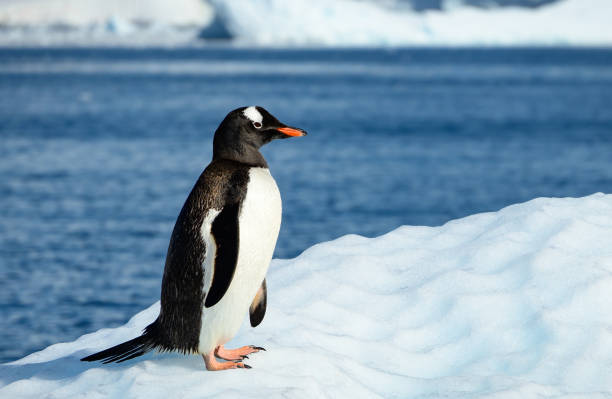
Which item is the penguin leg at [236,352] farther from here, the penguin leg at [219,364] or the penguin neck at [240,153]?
the penguin neck at [240,153]

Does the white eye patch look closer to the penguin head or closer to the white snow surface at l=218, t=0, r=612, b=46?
the penguin head

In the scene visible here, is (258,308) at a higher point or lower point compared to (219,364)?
higher

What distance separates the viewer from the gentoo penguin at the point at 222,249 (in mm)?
3889

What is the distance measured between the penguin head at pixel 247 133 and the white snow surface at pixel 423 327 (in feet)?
3.19

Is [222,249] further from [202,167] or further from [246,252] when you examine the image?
[202,167]

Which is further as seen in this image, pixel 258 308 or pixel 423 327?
pixel 423 327

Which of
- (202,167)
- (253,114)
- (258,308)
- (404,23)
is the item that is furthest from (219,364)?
(404,23)

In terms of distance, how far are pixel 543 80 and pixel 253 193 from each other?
72723 mm

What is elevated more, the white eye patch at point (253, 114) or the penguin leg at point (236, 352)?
the white eye patch at point (253, 114)

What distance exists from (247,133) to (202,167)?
66.7 ft

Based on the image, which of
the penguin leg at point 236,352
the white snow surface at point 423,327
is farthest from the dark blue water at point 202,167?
the penguin leg at point 236,352

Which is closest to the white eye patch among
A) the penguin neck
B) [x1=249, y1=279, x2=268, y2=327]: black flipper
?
the penguin neck

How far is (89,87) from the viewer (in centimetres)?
6806

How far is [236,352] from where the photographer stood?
4.04 metres
